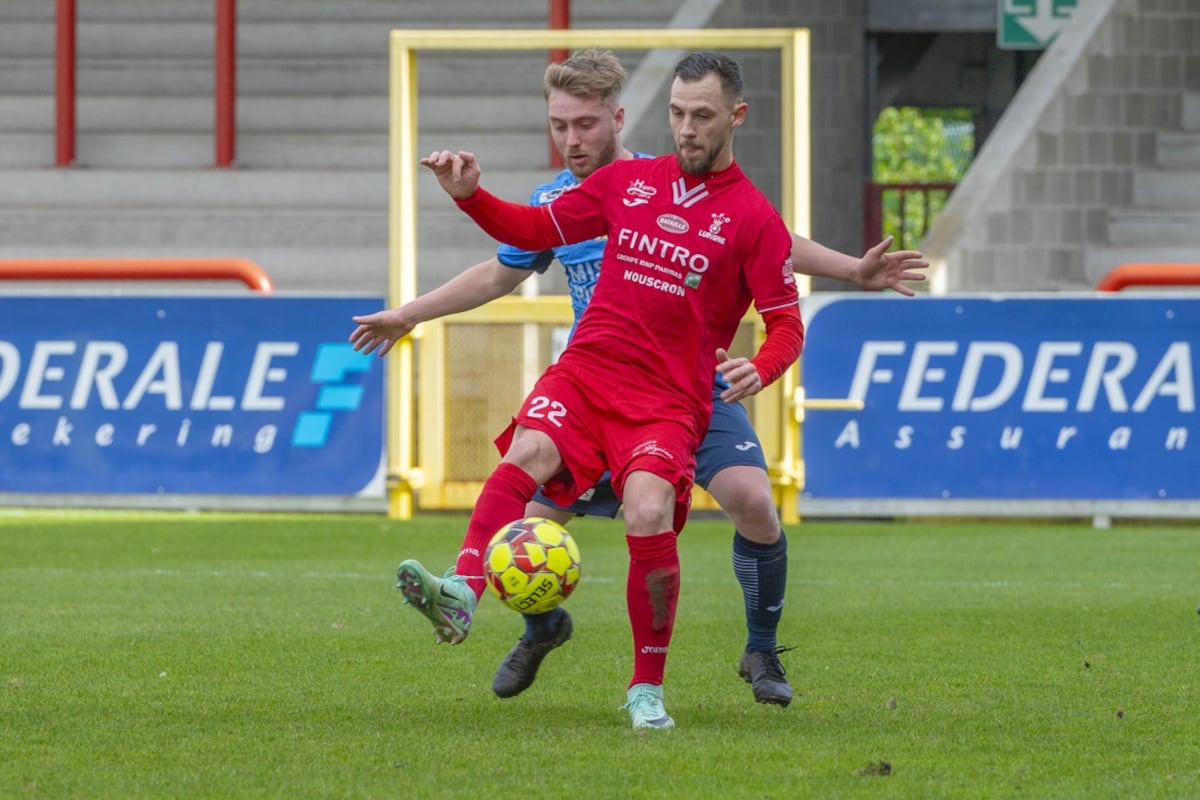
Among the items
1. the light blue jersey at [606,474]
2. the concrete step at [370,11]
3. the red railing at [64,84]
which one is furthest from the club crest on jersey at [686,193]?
the concrete step at [370,11]

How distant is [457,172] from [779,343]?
93 cm

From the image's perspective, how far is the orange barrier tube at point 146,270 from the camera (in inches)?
498

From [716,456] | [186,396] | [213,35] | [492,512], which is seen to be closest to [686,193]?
[716,456]

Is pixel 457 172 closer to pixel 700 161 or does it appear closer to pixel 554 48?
pixel 700 161

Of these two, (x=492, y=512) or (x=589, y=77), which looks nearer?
(x=492, y=512)

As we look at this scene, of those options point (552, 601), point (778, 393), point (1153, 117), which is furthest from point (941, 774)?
point (1153, 117)

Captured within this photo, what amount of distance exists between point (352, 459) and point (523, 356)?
1231 millimetres

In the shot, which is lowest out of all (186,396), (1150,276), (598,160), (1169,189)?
(186,396)

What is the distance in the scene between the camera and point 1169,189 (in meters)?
16.1

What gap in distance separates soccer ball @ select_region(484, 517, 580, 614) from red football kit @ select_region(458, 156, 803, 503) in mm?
261

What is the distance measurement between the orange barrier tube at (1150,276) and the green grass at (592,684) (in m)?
2.33

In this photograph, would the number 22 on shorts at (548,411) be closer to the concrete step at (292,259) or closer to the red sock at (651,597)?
the red sock at (651,597)

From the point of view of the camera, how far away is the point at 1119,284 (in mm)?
12344

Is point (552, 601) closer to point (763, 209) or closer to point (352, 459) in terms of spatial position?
point (763, 209)
